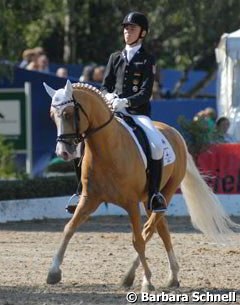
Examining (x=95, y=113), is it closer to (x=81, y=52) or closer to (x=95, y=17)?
(x=95, y=17)

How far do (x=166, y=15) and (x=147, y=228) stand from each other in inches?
445

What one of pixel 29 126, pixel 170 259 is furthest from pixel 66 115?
pixel 29 126

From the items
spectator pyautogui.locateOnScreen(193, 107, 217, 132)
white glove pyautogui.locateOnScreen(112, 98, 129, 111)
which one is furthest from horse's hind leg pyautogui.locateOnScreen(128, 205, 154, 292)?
spectator pyautogui.locateOnScreen(193, 107, 217, 132)

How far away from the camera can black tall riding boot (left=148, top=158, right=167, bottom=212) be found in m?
10.4

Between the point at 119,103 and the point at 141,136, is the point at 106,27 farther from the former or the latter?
the point at 119,103

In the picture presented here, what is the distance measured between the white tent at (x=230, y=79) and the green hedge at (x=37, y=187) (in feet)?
12.0

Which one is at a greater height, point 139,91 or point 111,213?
point 139,91

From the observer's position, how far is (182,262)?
1199 cm

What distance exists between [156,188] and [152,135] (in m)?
0.51

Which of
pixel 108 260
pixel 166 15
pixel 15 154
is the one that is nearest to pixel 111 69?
pixel 108 260

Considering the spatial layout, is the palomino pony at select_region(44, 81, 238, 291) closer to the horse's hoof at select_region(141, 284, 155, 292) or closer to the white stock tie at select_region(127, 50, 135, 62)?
the horse's hoof at select_region(141, 284, 155, 292)

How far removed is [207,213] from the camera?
11477 mm

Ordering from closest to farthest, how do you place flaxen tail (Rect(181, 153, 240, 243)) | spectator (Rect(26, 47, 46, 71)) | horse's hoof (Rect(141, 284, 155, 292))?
horse's hoof (Rect(141, 284, 155, 292)) → flaxen tail (Rect(181, 153, 240, 243)) → spectator (Rect(26, 47, 46, 71))

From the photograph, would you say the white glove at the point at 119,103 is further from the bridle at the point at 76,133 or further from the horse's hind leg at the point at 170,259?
the horse's hind leg at the point at 170,259
